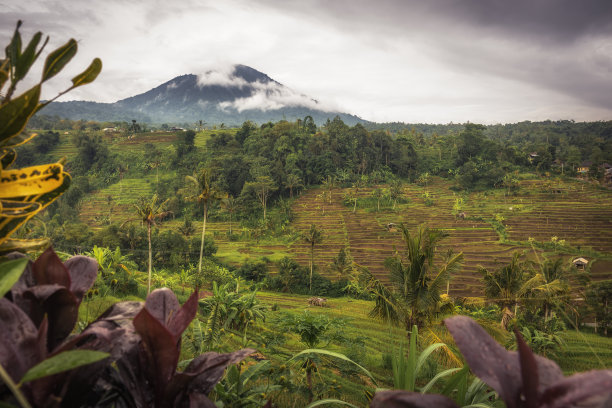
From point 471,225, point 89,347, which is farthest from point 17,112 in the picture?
point 471,225

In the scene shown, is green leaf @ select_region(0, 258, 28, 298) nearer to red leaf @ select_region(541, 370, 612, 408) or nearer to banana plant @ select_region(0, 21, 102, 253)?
banana plant @ select_region(0, 21, 102, 253)

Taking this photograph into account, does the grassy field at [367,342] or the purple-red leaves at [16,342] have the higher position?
the purple-red leaves at [16,342]

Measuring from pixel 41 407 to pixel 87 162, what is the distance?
2302 inches

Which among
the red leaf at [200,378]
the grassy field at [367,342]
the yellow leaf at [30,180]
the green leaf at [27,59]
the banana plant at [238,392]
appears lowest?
the grassy field at [367,342]

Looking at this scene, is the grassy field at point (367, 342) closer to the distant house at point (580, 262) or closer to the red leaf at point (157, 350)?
the red leaf at point (157, 350)

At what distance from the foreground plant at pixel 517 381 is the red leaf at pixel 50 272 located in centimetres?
45

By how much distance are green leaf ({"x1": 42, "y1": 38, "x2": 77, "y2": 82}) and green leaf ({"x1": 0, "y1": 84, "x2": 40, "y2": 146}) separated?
A: 0.26 ft

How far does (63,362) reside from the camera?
301 mm

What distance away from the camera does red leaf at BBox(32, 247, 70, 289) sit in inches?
18.3

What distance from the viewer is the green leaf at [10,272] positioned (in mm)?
349

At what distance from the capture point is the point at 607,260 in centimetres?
2858

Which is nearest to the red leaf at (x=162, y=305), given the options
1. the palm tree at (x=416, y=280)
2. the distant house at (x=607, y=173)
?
the palm tree at (x=416, y=280)

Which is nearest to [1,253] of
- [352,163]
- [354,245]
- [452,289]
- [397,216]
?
[452,289]

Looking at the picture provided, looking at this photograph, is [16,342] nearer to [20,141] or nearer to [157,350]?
[157,350]
